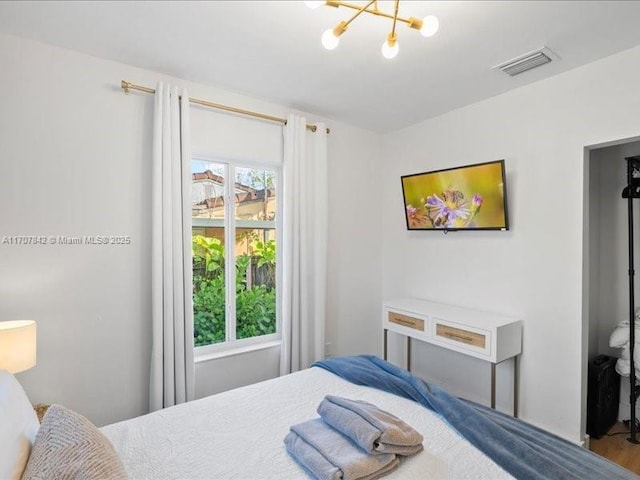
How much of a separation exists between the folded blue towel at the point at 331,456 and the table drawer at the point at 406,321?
1577 millimetres

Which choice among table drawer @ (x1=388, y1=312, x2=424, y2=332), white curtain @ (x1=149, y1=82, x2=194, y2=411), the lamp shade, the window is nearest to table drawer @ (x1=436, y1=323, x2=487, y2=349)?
table drawer @ (x1=388, y1=312, x2=424, y2=332)

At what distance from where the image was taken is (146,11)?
1749 mm

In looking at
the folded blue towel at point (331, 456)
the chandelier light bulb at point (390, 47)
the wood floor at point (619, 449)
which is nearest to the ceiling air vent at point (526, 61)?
the chandelier light bulb at point (390, 47)

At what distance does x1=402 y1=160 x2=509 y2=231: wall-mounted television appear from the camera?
2.61 metres

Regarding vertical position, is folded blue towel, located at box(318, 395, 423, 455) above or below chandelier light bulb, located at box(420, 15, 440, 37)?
below

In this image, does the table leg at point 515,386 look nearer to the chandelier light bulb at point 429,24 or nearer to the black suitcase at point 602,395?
the black suitcase at point 602,395

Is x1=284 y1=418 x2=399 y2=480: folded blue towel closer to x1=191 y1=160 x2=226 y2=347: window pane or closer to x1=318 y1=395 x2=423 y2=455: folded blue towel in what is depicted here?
x1=318 y1=395 x2=423 y2=455: folded blue towel

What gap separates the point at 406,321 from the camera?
296 centimetres

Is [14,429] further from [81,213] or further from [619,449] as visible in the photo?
[619,449]

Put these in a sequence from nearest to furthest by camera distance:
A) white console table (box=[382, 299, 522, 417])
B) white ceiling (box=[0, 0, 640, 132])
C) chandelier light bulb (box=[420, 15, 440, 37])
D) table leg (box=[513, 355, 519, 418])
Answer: chandelier light bulb (box=[420, 15, 440, 37])
white ceiling (box=[0, 0, 640, 132])
white console table (box=[382, 299, 522, 417])
table leg (box=[513, 355, 519, 418])

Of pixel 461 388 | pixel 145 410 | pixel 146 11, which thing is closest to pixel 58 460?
pixel 145 410

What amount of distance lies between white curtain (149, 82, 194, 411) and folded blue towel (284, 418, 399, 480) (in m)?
1.22

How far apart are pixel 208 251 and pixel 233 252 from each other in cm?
20

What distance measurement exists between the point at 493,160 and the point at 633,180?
35.7 inches
